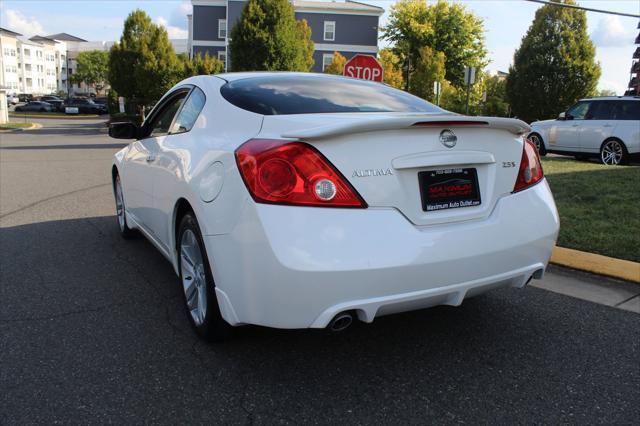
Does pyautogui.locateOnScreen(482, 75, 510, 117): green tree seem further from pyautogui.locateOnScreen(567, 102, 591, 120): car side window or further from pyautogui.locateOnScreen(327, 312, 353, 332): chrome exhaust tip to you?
pyautogui.locateOnScreen(327, 312, 353, 332): chrome exhaust tip

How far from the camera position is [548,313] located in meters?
3.80

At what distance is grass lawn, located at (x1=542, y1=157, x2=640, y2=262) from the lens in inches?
203

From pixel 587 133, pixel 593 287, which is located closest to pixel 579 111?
pixel 587 133

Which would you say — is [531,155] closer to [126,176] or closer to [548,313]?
[548,313]

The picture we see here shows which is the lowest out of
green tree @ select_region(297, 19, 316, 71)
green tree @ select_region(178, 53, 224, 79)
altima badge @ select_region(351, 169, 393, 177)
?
altima badge @ select_region(351, 169, 393, 177)

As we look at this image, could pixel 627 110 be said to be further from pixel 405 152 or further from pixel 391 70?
pixel 391 70

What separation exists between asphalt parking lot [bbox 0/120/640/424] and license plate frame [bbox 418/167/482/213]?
0.89m

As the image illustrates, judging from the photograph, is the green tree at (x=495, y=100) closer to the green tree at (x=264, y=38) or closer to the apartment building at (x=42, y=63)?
the green tree at (x=264, y=38)

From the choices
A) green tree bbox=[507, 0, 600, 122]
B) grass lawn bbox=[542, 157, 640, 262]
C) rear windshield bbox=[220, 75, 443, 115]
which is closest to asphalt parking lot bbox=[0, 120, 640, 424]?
grass lawn bbox=[542, 157, 640, 262]

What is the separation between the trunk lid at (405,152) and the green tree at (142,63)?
30587 millimetres

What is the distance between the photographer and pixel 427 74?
44.8 m

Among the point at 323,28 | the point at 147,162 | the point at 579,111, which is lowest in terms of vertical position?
the point at 147,162

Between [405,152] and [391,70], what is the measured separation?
43244mm

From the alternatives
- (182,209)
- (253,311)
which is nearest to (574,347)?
(253,311)
